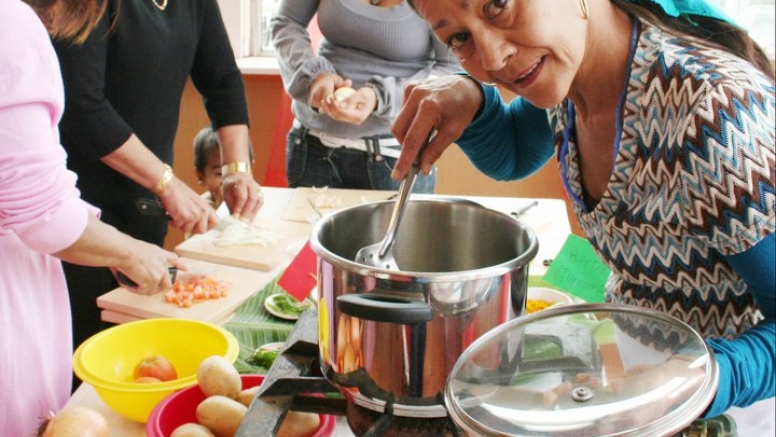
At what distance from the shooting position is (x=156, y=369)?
1.02 m

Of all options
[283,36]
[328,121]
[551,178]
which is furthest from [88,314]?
[551,178]

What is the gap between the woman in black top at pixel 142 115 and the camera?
159cm

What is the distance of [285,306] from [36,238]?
1.53 feet

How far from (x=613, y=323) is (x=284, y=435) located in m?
0.41

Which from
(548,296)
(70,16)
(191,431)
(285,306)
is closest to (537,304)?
(548,296)

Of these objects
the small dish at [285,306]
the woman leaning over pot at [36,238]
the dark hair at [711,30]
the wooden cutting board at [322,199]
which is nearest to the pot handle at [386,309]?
the dark hair at [711,30]

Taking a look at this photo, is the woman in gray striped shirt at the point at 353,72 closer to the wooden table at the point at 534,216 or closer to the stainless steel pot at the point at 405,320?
the wooden table at the point at 534,216

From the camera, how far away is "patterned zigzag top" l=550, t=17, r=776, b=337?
70cm

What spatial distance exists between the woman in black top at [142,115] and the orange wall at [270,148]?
151 centimetres

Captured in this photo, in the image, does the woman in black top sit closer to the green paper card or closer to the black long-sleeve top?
the black long-sleeve top

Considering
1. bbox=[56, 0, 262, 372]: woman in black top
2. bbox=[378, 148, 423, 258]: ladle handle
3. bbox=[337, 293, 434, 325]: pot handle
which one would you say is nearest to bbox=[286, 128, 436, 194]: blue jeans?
bbox=[56, 0, 262, 372]: woman in black top

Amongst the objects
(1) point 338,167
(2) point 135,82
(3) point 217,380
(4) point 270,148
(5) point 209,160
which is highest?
(2) point 135,82

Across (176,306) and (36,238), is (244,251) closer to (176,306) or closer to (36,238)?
(176,306)

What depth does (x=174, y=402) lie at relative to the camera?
0.90 m
